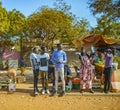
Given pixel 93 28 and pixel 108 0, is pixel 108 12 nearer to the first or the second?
pixel 108 0

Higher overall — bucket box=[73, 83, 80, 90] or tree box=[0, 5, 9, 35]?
tree box=[0, 5, 9, 35]

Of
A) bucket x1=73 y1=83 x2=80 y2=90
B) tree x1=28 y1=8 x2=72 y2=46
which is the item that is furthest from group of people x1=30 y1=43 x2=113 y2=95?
tree x1=28 y1=8 x2=72 y2=46

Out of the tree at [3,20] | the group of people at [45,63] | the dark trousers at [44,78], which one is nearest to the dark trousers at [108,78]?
the group of people at [45,63]

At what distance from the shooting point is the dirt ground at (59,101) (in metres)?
10.7

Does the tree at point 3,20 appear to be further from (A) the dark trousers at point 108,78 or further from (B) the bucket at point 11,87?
(A) the dark trousers at point 108,78

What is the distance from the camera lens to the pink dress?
1281 centimetres

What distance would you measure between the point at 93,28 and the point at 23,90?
3180cm

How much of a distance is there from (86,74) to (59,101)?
1.98 meters

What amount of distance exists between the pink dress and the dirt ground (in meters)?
0.39

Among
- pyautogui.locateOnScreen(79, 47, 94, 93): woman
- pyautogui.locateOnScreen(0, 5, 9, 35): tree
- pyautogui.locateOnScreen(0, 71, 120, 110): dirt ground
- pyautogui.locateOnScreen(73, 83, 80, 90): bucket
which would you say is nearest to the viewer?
pyautogui.locateOnScreen(0, 71, 120, 110): dirt ground

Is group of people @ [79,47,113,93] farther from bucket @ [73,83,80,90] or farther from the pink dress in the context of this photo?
bucket @ [73,83,80,90]

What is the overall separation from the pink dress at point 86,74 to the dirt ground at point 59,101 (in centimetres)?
39

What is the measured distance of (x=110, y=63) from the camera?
1267 cm

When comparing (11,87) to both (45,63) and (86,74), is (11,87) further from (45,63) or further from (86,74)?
(86,74)
